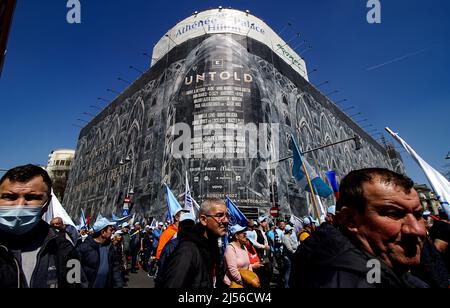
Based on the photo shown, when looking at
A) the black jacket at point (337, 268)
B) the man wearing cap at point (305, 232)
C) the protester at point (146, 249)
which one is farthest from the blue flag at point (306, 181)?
the protester at point (146, 249)

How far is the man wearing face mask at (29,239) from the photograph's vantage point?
1.69m

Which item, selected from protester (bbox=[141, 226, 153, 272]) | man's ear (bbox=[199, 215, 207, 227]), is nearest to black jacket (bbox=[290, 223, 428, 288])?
man's ear (bbox=[199, 215, 207, 227])

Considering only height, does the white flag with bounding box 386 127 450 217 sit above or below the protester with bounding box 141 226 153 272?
above

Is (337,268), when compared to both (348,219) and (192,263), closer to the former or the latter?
(348,219)

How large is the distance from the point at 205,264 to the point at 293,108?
2344 cm

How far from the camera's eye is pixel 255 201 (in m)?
17.4

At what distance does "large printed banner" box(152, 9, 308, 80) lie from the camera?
2331cm

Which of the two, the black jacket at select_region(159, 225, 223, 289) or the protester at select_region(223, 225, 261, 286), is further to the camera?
the protester at select_region(223, 225, 261, 286)

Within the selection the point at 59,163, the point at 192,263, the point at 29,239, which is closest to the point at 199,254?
the point at 192,263

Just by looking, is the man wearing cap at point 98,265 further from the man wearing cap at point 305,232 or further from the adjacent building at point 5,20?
the adjacent building at point 5,20

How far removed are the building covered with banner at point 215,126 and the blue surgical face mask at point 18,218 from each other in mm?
13845

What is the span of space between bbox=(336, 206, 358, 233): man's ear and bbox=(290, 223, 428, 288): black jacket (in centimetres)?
13

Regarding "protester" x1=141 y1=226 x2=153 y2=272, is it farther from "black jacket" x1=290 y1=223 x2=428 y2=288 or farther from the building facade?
the building facade
